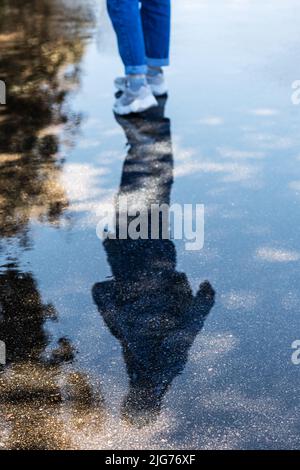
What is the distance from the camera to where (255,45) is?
5988mm

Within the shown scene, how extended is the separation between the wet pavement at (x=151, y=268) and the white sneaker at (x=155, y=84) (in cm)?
11

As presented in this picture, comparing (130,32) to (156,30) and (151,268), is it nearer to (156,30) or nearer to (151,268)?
(156,30)

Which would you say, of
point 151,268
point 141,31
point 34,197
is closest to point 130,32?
point 141,31

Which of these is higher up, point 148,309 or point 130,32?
point 130,32

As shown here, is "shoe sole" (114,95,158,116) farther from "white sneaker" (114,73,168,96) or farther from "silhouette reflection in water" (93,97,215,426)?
"silhouette reflection in water" (93,97,215,426)

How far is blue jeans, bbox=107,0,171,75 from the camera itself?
4469mm

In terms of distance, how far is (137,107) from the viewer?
15.2ft

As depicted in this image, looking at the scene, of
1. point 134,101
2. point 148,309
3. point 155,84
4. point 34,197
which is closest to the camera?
point 148,309

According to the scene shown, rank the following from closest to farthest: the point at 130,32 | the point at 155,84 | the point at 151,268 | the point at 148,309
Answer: the point at 148,309 → the point at 151,268 → the point at 130,32 → the point at 155,84

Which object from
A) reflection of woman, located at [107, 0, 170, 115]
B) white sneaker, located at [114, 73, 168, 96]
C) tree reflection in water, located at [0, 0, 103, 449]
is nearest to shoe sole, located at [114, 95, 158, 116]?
reflection of woman, located at [107, 0, 170, 115]

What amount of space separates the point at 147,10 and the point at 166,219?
2.19 m

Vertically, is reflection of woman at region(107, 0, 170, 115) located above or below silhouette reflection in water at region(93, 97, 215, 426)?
above

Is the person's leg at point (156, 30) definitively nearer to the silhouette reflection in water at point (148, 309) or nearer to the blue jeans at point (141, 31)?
the blue jeans at point (141, 31)

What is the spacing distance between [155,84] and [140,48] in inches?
14.9
